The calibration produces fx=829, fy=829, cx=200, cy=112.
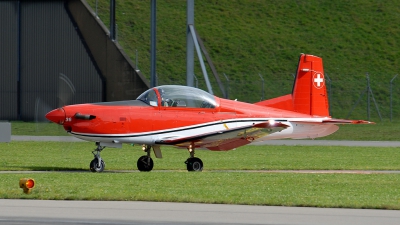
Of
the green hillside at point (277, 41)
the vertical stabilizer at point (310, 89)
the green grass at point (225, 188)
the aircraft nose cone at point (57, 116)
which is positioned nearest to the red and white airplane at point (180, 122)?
the aircraft nose cone at point (57, 116)

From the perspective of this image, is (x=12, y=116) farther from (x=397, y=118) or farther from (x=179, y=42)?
(x=397, y=118)

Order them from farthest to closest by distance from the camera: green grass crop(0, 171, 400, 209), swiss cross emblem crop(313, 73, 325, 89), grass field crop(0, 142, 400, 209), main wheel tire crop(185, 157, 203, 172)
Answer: swiss cross emblem crop(313, 73, 325, 89)
main wheel tire crop(185, 157, 203, 172)
grass field crop(0, 142, 400, 209)
green grass crop(0, 171, 400, 209)

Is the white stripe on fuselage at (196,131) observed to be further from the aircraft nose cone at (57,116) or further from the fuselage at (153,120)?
the aircraft nose cone at (57,116)

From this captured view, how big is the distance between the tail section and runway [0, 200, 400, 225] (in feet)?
32.6

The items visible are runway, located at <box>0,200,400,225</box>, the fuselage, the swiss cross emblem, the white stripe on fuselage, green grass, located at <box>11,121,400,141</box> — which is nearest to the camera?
runway, located at <box>0,200,400,225</box>

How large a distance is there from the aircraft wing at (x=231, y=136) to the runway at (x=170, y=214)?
7432 mm

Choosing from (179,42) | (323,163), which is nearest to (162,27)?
(179,42)

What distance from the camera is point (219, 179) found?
18531 millimetres

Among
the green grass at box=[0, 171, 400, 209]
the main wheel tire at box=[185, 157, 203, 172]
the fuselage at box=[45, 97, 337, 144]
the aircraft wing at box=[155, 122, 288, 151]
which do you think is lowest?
the green grass at box=[0, 171, 400, 209]

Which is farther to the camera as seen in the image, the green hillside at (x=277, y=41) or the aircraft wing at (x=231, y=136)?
the green hillside at (x=277, y=41)

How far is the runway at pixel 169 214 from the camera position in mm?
12219

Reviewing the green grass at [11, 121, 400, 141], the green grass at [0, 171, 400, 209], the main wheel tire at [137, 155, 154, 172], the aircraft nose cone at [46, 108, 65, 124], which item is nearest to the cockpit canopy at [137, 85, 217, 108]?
the main wheel tire at [137, 155, 154, 172]

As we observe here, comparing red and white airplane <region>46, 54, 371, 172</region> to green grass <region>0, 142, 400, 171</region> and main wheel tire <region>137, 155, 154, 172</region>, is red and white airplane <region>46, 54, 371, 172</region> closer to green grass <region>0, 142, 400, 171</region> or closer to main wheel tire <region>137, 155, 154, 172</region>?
main wheel tire <region>137, 155, 154, 172</region>

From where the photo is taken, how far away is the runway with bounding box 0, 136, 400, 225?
40.1ft
